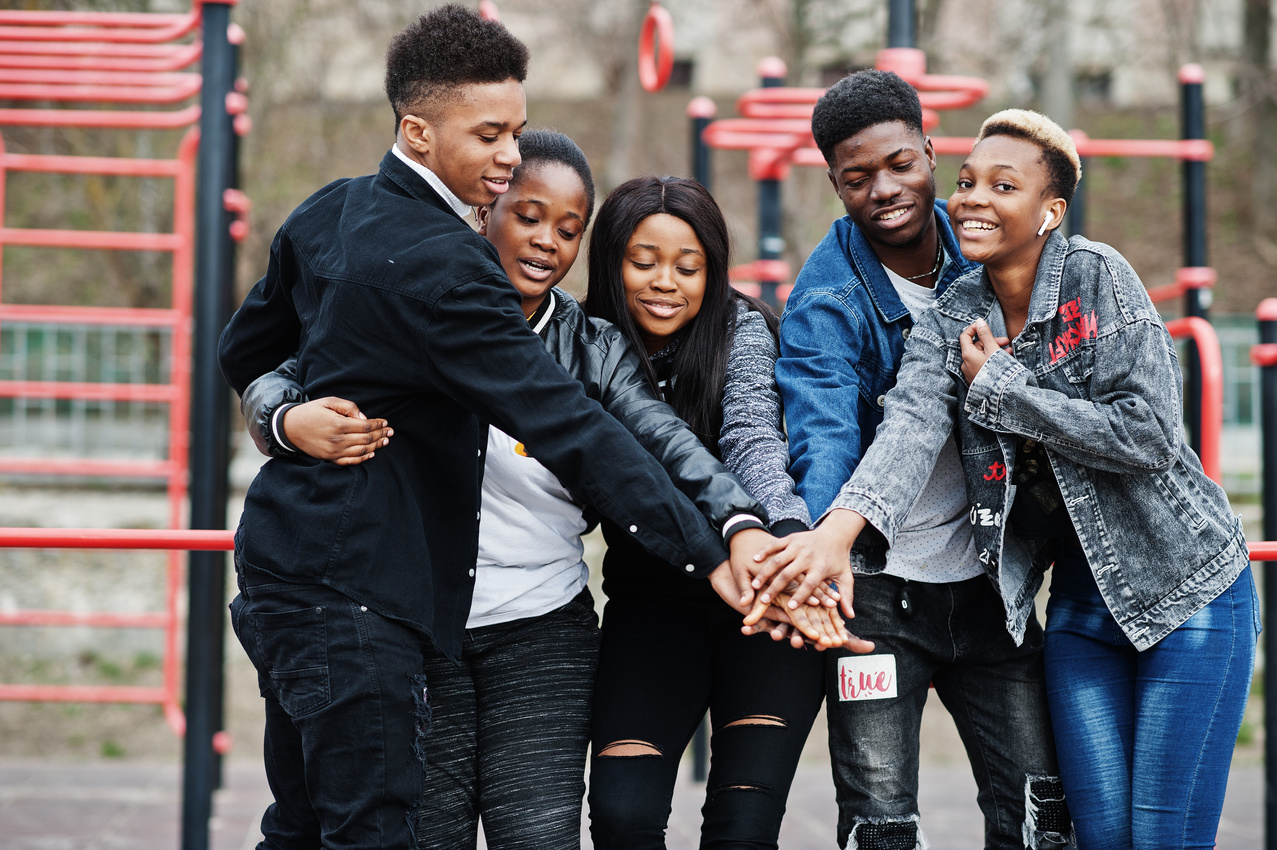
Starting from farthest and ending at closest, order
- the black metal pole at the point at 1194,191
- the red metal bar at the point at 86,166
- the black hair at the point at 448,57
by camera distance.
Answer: the red metal bar at the point at 86,166 → the black metal pole at the point at 1194,191 → the black hair at the point at 448,57

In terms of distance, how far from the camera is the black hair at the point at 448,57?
1977mm

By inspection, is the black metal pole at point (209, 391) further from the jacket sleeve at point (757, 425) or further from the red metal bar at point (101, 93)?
the jacket sleeve at point (757, 425)

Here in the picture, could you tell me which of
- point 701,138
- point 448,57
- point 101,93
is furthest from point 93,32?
point 448,57

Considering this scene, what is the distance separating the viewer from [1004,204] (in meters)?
2.16

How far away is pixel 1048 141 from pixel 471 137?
104cm

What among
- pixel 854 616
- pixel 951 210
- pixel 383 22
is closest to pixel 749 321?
pixel 951 210

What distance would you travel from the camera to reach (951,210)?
86.5 inches

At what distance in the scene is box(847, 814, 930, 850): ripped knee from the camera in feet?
A: 7.06

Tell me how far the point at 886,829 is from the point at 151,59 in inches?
160

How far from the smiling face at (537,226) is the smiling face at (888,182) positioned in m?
0.53

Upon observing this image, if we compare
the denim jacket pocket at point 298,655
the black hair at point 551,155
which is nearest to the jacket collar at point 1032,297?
the black hair at point 551,155

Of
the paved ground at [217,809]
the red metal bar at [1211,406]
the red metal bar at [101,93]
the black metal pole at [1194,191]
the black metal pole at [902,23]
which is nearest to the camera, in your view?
the red metal bar at [1211,406]

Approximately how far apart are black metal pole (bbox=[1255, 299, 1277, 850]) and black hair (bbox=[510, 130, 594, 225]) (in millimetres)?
2182

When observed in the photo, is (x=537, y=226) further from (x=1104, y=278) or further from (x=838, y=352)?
(x=1104, y=278)
